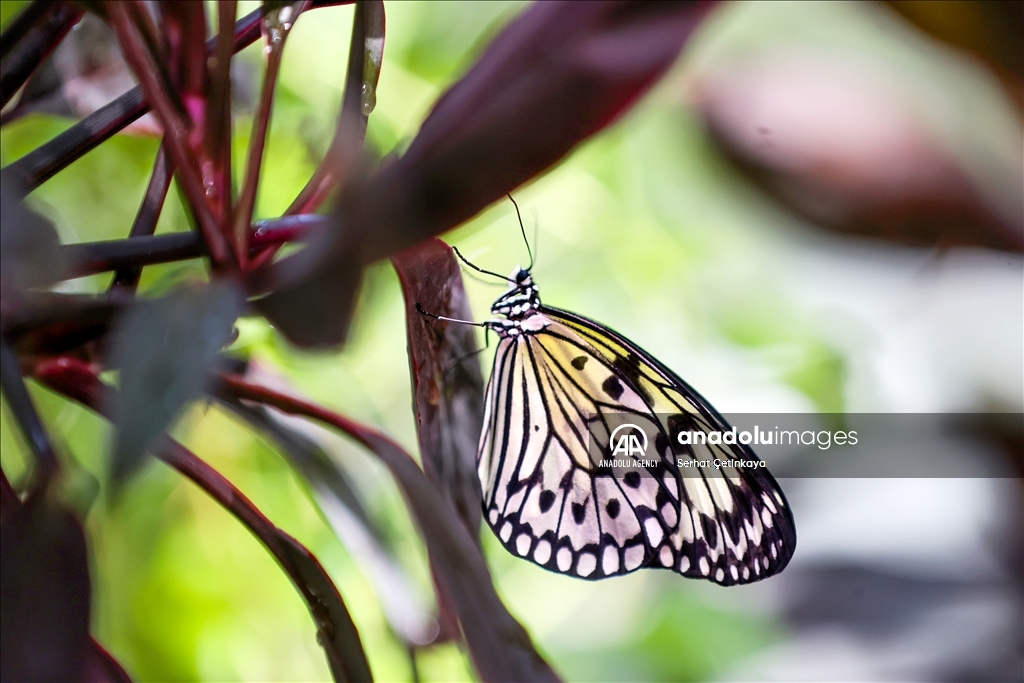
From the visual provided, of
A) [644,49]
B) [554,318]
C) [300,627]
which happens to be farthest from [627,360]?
[300,627]

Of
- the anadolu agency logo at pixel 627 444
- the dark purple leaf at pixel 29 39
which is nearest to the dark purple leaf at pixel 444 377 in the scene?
the anadolu agency logo at pixel 627 444

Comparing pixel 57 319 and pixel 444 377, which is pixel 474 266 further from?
pixel 57 319

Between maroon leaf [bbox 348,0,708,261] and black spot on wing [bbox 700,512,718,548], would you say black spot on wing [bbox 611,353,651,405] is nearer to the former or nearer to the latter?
black spot on wing [bbox 700,512,718,548]

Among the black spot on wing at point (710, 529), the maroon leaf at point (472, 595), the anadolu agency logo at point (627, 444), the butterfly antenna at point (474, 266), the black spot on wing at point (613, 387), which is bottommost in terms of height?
the maroon leaf at point (472, 595)

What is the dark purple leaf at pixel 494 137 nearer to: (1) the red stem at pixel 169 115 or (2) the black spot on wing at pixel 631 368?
(1) the red stem at pixel 169 115

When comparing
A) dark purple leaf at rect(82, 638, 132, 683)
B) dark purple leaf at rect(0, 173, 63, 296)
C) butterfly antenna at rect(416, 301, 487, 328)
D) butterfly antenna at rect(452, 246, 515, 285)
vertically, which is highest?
butterfly antenna at rect(452, 246, 515, 285)

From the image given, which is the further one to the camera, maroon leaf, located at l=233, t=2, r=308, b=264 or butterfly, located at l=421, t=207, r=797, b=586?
butterfly, located at l=421, t=207, r=797, b=586

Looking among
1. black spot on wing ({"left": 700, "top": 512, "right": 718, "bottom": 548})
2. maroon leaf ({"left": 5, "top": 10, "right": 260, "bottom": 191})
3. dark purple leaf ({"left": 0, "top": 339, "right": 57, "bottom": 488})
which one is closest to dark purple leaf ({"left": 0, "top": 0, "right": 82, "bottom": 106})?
maroon leaf ({"left": 5, "top": 10, "right": 260, "bottom": 191})
